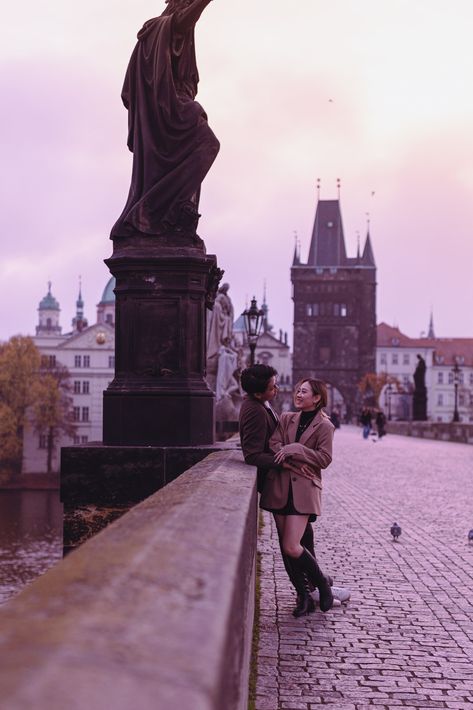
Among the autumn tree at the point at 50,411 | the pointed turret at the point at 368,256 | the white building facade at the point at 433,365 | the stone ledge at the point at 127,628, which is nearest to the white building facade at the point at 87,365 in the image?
the autumn tree at the point at 50,411

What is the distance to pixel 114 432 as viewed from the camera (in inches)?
298

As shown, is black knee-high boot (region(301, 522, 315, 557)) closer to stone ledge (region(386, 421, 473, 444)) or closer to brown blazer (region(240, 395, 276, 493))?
brown blazer (region(240, 395, 276, 493))

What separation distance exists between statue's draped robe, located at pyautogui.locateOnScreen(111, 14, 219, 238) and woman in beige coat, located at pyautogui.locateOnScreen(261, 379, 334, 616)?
2.14 m

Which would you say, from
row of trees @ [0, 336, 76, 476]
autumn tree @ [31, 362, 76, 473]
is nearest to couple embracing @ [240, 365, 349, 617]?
row of trees @ [0, 336, 76, 476]

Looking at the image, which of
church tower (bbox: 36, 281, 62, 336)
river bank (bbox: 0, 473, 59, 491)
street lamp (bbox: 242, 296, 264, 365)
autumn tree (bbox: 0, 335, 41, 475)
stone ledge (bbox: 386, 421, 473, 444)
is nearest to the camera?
street lamp (bbox: 242, 296, 264, 365)

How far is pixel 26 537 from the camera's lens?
39.2 meters

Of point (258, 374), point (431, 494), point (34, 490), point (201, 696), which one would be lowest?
point (34, 490)

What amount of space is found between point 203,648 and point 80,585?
36cm

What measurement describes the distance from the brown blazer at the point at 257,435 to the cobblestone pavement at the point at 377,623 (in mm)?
1016

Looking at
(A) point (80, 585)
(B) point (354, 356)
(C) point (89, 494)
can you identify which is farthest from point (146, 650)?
(B) point (354, 356)

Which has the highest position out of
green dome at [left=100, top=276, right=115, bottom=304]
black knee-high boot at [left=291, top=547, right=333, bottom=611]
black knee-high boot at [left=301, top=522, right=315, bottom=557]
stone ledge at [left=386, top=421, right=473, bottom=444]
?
green dome at [left=100, top=276, right=115, bottom=304]

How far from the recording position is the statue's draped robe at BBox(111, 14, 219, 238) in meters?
7.78

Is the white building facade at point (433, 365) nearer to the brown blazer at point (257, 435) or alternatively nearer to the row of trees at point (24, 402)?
the row of trees at point (24, 402)

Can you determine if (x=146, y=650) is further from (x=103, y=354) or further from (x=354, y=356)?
(x=354, y=356)
